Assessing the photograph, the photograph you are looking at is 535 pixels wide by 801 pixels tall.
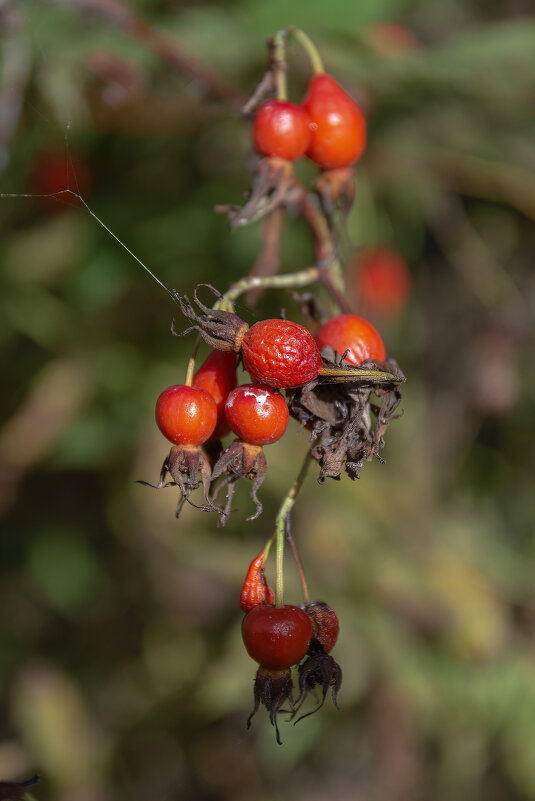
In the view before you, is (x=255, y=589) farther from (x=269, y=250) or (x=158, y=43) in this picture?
(x=158, y=43)

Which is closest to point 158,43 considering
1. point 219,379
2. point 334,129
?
point 334,129

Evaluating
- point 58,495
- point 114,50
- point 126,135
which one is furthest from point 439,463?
point 114,50

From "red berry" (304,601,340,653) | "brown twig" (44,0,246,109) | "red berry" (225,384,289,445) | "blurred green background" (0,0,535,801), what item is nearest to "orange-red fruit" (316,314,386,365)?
"red berry" (225,384,289,445)

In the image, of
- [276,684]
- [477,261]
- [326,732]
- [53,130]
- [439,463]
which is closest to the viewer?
[276,684]

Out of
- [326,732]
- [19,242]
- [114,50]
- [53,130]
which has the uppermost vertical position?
[114,50]

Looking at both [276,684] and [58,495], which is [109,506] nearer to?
[58,495]

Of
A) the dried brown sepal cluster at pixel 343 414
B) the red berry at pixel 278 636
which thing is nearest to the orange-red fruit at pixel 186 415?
the dried brown sepal cluster at pixel 343 414
